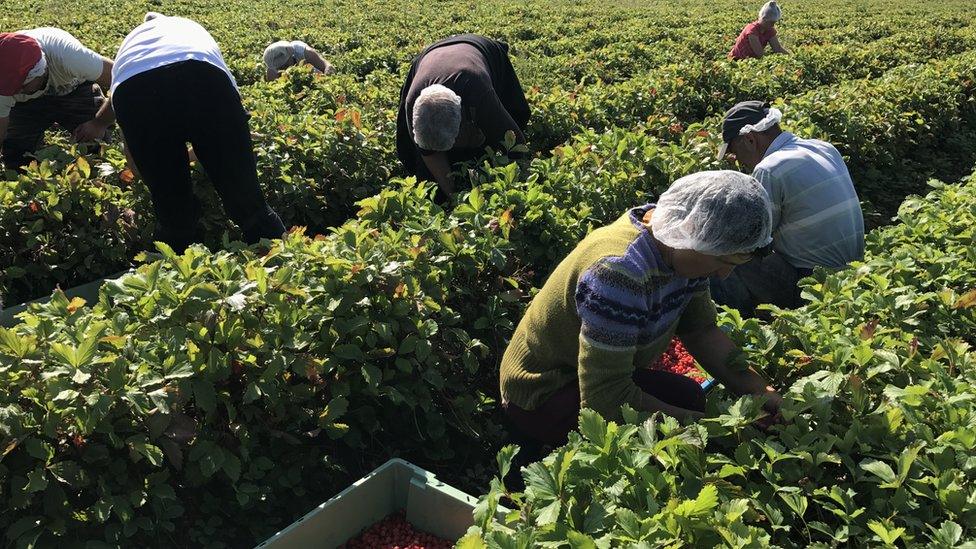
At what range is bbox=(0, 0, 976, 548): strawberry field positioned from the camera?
1.73m

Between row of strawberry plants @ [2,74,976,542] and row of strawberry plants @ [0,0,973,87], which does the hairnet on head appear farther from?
row of strawberry plants @ [0,0,973,87]

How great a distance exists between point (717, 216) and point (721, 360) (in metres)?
0.66

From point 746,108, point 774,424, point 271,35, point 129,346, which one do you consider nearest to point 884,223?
point 746,108

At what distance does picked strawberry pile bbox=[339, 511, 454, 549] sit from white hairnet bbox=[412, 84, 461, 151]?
6.83ft

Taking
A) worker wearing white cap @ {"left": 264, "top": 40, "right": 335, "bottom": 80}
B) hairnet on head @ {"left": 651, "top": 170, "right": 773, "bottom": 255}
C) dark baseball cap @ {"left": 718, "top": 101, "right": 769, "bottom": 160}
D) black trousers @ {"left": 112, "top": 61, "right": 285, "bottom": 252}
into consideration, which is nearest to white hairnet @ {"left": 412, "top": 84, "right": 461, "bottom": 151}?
black trousers @ {"left": 112, "top": 61, "right": 285, "bottom": 252}

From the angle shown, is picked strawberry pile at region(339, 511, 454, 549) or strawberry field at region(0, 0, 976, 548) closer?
strawberry field at region(0, 0, 976, 548)

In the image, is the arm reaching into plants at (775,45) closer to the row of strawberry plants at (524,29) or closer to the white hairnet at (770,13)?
the white hairnet at (770,13)

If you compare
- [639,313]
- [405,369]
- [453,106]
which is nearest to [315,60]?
[453,106]

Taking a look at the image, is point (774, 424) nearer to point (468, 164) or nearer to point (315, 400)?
point (315, 400)

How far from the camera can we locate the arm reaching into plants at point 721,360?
7.92 ft

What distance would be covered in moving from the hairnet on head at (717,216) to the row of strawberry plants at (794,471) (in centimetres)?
42

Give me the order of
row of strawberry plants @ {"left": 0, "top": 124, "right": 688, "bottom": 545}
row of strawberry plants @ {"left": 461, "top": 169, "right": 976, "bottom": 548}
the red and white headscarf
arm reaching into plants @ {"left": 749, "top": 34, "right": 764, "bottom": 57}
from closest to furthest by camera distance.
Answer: row of strawberry plants @ {"left": 461, "top": 169, "right": 976, "bottom": 548}
row of strawberry plants @ {"left": 0, "top": 124, "right": 688, "bottom": 545}
the red and white headscarf
arm reaching into plants @ {"left": 749, "top": 34, "right": 764, "bottom": 57}

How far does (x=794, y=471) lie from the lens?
179 cm

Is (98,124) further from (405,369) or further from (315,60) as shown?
(405,369)
